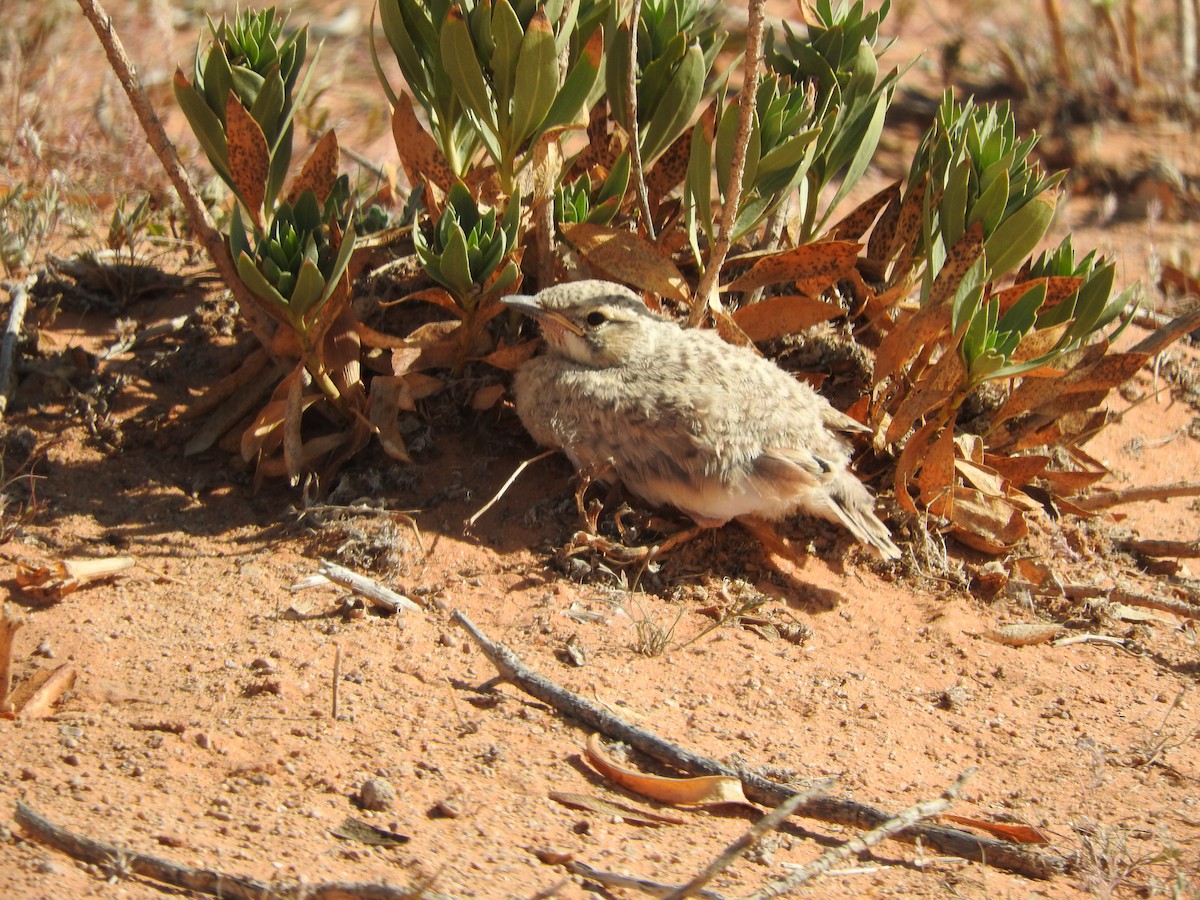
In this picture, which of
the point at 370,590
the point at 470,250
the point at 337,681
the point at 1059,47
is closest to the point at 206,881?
the point at 337,681

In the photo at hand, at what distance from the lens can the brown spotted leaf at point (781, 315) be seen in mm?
4309

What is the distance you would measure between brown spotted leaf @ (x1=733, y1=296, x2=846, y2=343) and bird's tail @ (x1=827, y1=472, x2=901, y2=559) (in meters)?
0.61

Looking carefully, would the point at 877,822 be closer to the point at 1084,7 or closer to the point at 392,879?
the point at 392,879

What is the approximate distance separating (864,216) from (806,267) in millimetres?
510

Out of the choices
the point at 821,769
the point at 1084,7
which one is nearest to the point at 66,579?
the point at 821,769

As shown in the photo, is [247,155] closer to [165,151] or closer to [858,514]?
[165,151]

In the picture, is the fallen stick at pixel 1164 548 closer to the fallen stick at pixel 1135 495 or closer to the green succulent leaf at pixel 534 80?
the fallen stick at pixel 1135 495

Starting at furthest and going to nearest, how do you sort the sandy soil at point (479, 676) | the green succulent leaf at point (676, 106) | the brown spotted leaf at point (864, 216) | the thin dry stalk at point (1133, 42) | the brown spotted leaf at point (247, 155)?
the thin dry stalk at point (1133, 42) → the brown spotted leaf at point (864, 216) → the green succulent leaf at point (676, 106) → the brown spotted leaf at point (247, 155) → the sandy soil at point (479, 676)

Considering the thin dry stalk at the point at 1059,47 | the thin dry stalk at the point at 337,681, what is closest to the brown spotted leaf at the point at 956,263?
the thin dry stalk at the point at 337,681

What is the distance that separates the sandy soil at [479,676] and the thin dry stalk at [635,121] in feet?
3.23

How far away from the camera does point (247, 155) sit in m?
4.02

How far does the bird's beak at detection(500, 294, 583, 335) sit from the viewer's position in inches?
161

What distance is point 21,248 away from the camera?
5.05 metres

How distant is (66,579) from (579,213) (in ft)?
6.97
